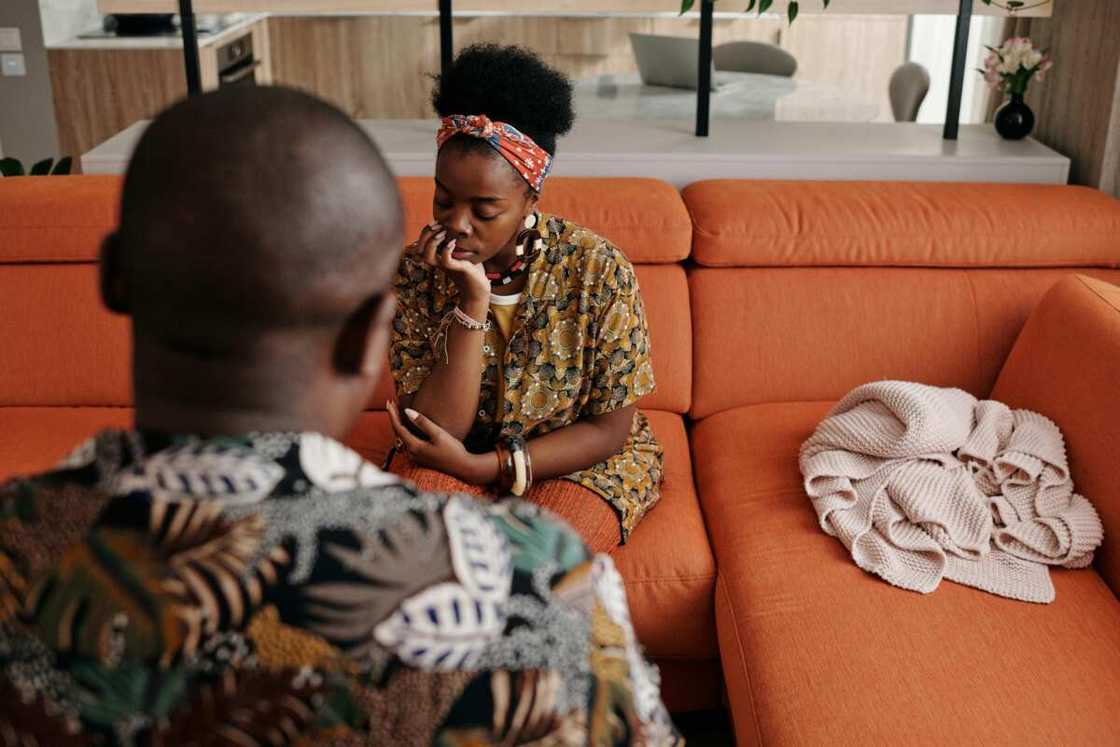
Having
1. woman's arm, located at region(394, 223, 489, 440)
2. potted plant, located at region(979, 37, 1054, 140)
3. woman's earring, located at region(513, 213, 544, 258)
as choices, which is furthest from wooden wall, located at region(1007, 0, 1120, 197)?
woman's arm, located at region(394, 223, 489, 440)

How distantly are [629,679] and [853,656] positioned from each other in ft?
2.96

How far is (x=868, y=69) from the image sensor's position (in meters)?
5.49

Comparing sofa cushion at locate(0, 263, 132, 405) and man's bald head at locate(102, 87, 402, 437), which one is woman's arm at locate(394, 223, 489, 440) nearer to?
sofa cushion at locate(0, 263, 132, 405)

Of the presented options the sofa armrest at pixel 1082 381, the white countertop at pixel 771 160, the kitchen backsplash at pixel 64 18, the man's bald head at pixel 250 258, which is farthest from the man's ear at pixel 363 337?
the kitchen backsplash at pixel 64 18

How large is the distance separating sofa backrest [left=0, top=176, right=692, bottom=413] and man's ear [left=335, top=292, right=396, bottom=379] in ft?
5.15

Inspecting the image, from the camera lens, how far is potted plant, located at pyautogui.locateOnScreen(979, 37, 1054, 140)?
100 inches

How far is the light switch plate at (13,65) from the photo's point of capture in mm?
4523

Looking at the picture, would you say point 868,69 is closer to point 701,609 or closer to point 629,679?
point 701,609

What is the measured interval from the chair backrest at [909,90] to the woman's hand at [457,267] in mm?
2177

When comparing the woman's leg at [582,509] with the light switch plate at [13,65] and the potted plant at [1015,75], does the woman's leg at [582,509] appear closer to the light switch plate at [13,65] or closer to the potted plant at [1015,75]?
the potted plant at [1015,75]

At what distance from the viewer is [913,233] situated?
2213 mm

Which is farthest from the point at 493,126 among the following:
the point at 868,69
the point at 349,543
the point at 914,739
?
the point at 868,69

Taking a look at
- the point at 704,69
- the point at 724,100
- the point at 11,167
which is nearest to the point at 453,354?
the point at 704,69

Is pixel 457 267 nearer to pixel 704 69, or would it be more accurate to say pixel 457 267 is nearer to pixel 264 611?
pixel 264 611
